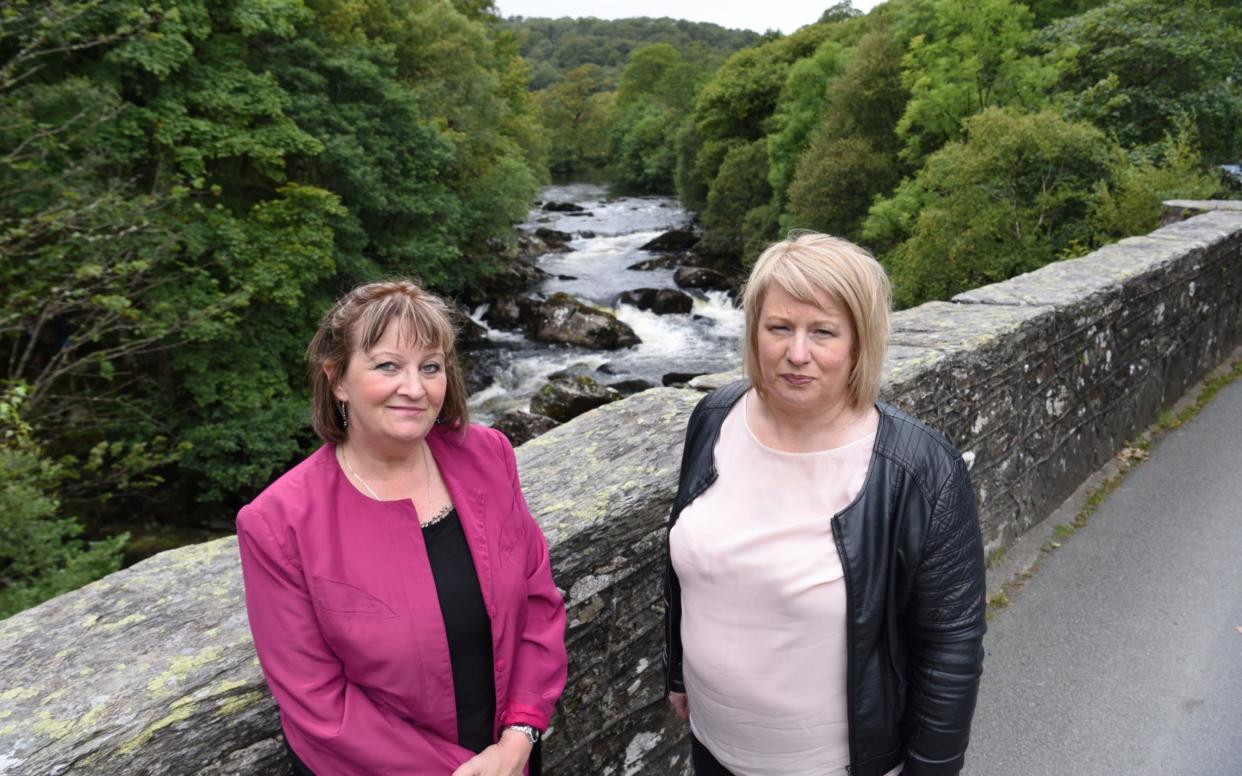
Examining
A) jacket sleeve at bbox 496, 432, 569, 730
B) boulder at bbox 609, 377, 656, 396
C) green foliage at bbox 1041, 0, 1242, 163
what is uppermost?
green foliage at bbox 1041, 0, 1242, 163

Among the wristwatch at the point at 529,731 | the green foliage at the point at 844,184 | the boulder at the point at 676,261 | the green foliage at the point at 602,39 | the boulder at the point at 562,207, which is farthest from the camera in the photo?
the green foliage at the point at 602,39

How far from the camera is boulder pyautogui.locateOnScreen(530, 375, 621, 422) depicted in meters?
16.0

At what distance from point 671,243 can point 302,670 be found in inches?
1304

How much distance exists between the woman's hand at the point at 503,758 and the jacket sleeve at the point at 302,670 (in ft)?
0.73

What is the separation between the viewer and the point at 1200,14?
592 inches

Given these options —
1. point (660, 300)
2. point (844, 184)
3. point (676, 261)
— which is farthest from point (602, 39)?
point (660, 300)

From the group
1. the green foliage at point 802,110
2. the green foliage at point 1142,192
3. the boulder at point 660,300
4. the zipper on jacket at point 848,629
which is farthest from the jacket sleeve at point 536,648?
the green foliage at point 802,110

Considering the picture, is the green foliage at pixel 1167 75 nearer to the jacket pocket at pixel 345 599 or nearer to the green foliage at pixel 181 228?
the green foliage at pixel 181 228

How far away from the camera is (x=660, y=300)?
24062 mm

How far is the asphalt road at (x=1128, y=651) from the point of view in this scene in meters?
2.99

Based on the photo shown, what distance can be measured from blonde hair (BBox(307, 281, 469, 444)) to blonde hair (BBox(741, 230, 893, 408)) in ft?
2.56

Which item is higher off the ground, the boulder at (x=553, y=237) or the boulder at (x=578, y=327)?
the boulder at (x=553, y=237)

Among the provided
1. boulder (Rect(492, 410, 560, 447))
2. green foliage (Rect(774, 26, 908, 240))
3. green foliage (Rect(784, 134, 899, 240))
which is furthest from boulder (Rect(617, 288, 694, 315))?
boulder (Rect(492, 410, 560, 447))

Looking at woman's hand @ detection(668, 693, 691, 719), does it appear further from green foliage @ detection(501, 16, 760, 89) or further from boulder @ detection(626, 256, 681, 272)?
green foliage @ detection(501, 16, 760, 89)
